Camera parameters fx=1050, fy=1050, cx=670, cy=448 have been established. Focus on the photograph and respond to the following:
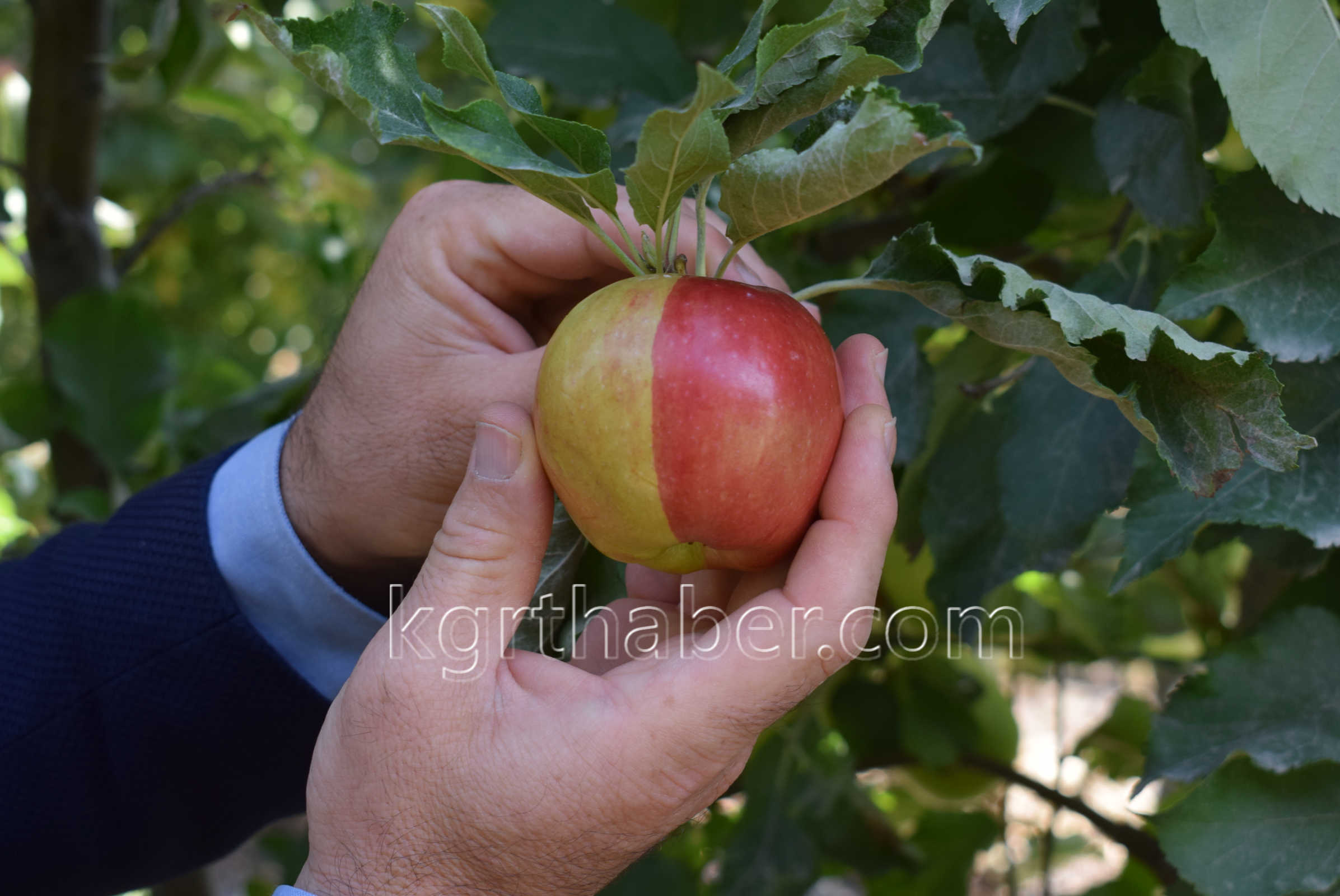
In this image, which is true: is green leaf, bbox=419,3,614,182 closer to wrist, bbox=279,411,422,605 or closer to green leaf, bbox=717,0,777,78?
green leaf, bbox=717,0,777,78

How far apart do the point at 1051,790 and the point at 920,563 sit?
1.07ft

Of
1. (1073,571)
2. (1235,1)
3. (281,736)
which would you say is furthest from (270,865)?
(1235,1)

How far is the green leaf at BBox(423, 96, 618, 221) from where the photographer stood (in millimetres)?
580

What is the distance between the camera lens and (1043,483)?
3.01 ft

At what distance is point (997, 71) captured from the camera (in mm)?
875

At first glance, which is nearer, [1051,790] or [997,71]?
[997,71]

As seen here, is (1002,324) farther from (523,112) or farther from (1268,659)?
(1268,659)

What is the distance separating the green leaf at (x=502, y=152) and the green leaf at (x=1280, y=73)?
1.36 feet

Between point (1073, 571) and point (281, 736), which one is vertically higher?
point (281, 736)

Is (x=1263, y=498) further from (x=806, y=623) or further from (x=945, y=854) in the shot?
(x=945, y=854)

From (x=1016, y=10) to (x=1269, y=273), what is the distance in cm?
30

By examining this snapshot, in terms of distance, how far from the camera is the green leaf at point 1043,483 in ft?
2.97

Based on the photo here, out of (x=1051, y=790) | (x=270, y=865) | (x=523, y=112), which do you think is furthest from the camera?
(x=270, y=865)

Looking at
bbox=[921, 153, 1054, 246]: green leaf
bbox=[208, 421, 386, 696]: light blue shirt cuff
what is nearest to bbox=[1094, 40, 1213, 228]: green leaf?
bbox=[921, 153, 1054, 246]: green leaf
